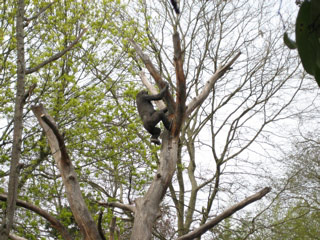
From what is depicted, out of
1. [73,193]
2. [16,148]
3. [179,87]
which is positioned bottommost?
[16,148]

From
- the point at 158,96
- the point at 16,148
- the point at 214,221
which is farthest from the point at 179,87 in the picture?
the point at 16,148

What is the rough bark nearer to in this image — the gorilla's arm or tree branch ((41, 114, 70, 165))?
tree branch ((41, 114, 70, 165))

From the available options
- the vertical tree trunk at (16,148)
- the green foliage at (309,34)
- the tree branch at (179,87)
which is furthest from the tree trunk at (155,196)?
the green foliage at (309,34)

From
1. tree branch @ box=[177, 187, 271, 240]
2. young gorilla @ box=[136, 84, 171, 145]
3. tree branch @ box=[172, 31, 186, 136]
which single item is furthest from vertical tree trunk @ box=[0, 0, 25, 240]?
young gorilla @ box=[136, 84, 171, 145]

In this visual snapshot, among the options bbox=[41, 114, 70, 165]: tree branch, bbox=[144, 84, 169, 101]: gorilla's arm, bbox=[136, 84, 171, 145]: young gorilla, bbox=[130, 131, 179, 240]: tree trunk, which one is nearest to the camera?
bbox=[41, 114, 70, 165]: tree branch

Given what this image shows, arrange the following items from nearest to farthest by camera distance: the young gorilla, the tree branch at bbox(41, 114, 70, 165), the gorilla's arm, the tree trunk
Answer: the tree branch at bbox(41, 114, 70, 165)
the tree trunk
the gorilla's arm
the young gorilla

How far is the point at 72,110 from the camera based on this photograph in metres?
8.21

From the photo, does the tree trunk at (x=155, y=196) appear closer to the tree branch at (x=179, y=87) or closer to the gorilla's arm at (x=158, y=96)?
the tree branch at (x=179, y=87)

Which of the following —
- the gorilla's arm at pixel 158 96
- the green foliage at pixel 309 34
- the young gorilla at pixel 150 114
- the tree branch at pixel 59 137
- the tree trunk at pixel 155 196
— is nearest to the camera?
the green foliage at pixel 309 34

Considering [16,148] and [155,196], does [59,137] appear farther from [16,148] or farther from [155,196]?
[16,148]

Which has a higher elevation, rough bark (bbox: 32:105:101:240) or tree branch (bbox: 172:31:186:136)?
tree branch (bbox: 172:31:186:136)

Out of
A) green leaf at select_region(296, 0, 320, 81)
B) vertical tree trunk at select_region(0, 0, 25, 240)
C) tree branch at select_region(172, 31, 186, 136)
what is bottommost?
green leaf at select_region(296, 0, 320, 81)

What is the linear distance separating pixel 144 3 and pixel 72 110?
465 cm

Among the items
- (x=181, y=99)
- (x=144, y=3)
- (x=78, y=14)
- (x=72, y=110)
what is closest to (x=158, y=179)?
(x=181, y=99)
